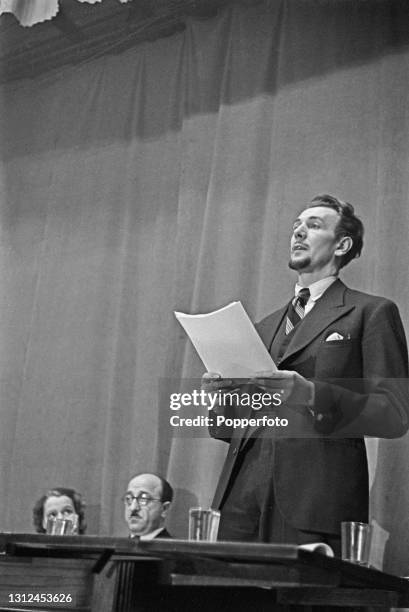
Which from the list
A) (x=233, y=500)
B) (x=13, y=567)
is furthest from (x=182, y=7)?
(x=13, y=567)

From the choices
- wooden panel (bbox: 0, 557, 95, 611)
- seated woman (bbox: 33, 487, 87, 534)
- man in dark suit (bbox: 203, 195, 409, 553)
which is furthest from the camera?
seated woman (bbox: 33, 487, 87, 534)

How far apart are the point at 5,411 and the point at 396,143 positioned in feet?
4.98

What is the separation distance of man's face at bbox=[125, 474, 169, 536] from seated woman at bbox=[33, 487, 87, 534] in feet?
0.54

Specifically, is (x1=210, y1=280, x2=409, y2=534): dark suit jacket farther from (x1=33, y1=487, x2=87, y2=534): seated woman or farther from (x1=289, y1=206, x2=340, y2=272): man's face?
(x1=33, y1=487, x2=87, y2=534): seated woman

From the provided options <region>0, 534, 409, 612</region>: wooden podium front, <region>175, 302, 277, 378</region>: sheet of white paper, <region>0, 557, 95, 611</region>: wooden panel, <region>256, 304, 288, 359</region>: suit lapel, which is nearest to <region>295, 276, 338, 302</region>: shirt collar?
<region>256, 304, 288, 359</region>: suit lapel

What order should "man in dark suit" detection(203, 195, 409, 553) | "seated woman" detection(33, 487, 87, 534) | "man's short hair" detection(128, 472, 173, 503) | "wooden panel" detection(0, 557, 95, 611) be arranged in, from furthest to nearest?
"seated woman" detection(33, 487, 87, 534) < "man's short hair" detection(128, 472, 173, 503) < "man in dark suit" detection(203, 195, 409, 553) < "wooden panel" detection(0, 557, 95, 611)

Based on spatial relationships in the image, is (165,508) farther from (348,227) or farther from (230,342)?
(348,227)

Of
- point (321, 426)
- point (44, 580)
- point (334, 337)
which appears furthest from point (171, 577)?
point (334, 337)

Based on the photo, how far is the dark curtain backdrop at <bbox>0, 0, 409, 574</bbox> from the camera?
298 centimetres

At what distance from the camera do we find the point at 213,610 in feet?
6.36

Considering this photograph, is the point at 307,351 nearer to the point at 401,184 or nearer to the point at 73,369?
the point at 401,184

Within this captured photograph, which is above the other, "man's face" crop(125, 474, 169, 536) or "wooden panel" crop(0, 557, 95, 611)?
"man's face" crop(125, 474, 169, 536)

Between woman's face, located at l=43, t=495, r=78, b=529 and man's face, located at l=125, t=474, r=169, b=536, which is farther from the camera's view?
woman's face, located at l=43, t=495, r=78, b=529

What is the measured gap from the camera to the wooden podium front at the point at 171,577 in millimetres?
1606
